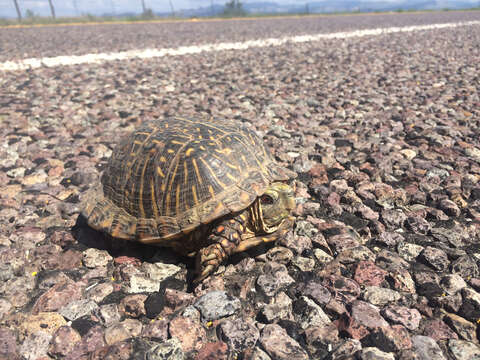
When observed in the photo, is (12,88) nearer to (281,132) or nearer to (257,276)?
(281,132)

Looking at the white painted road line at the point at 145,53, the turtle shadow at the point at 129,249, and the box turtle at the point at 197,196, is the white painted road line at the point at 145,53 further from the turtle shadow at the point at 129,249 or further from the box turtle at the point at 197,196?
the box turtle at the point at 197,196

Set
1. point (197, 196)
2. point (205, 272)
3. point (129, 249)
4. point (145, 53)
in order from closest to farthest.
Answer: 1. point (205, 272)
2. point (197, 196)
3. point (129, 249)
4. point (145, 53)

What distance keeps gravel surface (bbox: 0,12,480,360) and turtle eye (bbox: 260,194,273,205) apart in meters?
0.51

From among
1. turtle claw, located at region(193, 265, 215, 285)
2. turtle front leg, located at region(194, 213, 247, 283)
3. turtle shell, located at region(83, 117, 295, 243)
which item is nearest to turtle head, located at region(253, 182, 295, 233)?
turtle shell, located at region(83, 117, 295, 243)

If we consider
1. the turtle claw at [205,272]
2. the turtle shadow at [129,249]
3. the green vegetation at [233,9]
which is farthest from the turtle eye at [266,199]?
the green vegetation at [233,9]

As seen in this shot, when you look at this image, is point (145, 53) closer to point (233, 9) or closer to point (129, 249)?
point (129, 249)

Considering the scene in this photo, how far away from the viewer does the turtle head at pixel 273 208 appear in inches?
119

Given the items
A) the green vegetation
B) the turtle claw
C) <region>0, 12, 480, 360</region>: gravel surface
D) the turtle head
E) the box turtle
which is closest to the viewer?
<region>0, 12, 480, 360</region>: gravel surface

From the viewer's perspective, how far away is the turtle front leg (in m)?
2.75

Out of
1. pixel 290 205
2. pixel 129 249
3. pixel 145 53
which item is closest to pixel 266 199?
pixel 290 205

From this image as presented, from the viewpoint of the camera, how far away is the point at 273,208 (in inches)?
119

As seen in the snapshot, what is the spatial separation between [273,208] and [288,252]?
476 millimetres

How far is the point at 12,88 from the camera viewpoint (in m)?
8.36

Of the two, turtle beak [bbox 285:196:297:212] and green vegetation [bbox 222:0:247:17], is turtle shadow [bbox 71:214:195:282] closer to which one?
turtle beak [bbox 285:196:297:212]
